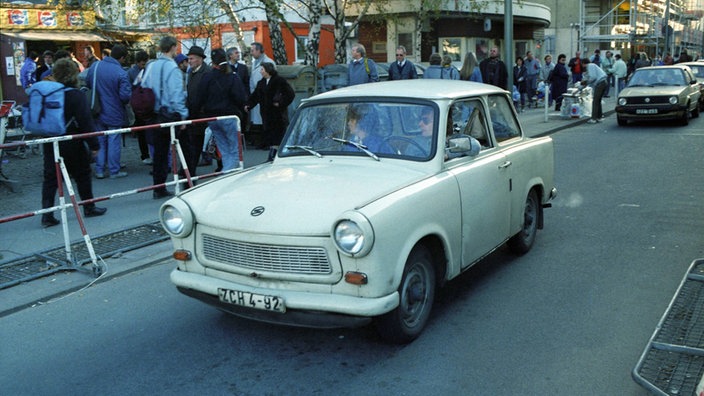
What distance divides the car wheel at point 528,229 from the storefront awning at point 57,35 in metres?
19.8

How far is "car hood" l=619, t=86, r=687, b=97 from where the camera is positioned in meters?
17.6

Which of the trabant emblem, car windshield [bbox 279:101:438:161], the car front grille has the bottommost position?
the trabant emblem

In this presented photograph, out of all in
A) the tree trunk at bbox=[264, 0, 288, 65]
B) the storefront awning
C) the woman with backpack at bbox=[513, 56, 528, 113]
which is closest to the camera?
the tree trunk at bbox=[264, 0, 288, 65]

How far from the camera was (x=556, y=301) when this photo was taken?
5.35 meters

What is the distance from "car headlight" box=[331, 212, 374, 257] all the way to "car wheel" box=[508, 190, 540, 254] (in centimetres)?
279

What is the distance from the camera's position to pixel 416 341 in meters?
4.64

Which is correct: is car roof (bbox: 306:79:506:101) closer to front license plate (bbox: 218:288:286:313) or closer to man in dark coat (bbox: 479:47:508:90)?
front license plate (bbox: 218:288:286:313)

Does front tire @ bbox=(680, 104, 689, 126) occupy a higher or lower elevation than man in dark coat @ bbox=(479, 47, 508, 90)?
lower

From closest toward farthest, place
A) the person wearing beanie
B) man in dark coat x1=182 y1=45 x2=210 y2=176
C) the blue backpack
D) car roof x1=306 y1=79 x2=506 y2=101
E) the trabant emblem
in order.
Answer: the trabant emblem → car roof x1=306 y1=79 x2=506 y2=101 → the blue backpack → man in dark coat x1=182 y1=45 x2=210 y2=176 → the person wearing beanie

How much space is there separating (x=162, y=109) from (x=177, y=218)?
5.03m

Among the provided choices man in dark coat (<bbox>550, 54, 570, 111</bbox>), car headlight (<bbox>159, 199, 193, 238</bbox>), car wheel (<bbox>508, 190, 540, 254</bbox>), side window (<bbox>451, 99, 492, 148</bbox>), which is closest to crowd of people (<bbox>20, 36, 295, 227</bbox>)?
side window (<bbox>451, 99, 492, 148</bbox>)

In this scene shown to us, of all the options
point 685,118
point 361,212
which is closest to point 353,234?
point 361,212

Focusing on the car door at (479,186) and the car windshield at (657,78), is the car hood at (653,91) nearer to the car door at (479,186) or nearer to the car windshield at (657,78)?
the car windshield at (657,78)

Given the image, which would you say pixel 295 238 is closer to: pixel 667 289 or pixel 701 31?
pixel 667 289
